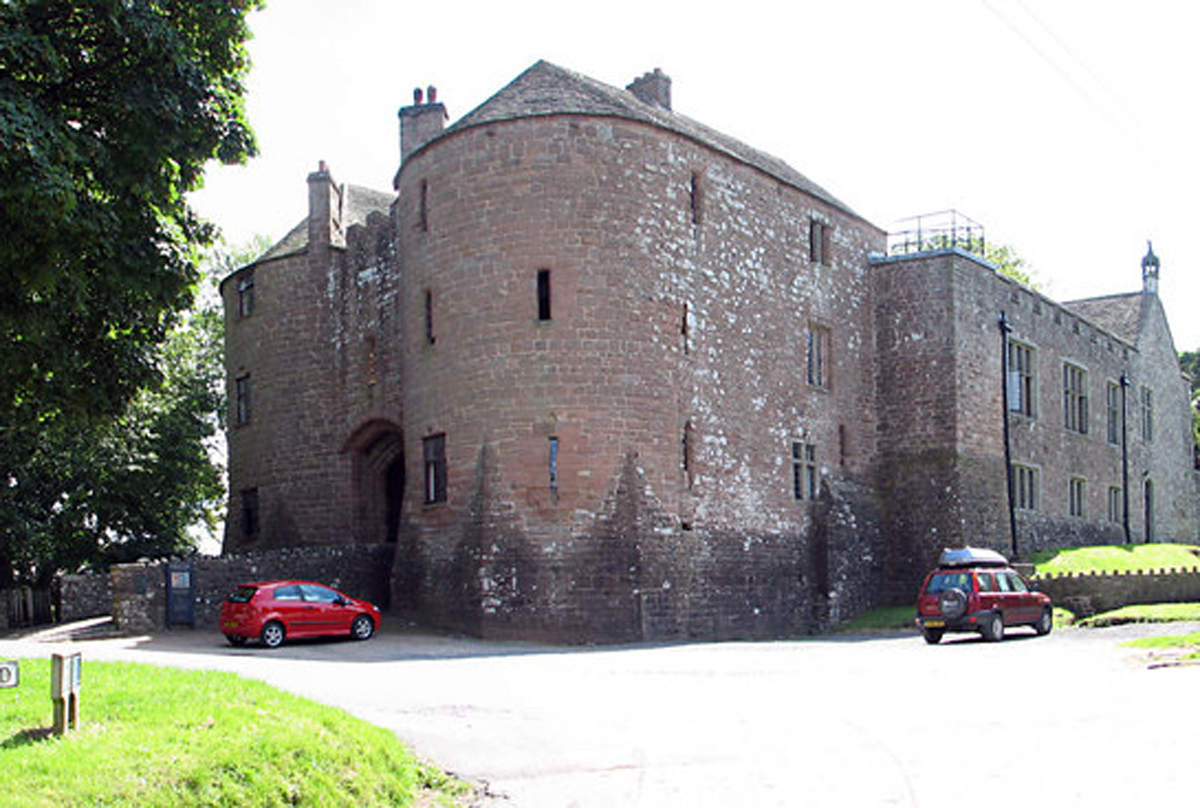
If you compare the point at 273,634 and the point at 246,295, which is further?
the point at 246,295

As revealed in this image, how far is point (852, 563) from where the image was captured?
3562 centimetres

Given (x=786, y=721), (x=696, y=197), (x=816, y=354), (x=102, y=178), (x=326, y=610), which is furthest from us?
(x=816, y=354)

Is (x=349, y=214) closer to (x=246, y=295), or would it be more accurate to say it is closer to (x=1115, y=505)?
(x=246, y=295)

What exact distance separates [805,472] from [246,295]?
1770 cm

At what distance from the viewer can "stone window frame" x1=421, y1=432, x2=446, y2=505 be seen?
3012 centimetres

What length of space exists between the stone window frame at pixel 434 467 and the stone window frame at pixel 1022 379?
19095mm

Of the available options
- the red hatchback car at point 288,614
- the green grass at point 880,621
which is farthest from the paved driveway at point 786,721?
the green grass at point 880,621

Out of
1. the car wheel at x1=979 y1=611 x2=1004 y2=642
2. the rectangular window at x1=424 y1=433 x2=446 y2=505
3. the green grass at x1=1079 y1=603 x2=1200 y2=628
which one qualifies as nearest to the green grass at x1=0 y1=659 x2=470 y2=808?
the rectangular window at x1=424 y1=433 x2=446 y2=505

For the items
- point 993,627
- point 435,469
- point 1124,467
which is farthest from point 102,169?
point 1124,467

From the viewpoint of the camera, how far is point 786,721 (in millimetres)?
13898

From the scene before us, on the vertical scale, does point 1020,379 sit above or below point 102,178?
below

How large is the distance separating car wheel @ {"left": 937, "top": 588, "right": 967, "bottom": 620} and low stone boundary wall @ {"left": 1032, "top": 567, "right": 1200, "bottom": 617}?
287 inches

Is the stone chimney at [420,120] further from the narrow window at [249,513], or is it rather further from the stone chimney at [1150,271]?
the stone chimney at [1150,271]

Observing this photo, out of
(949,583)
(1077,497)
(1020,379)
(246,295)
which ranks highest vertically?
(246,295)
